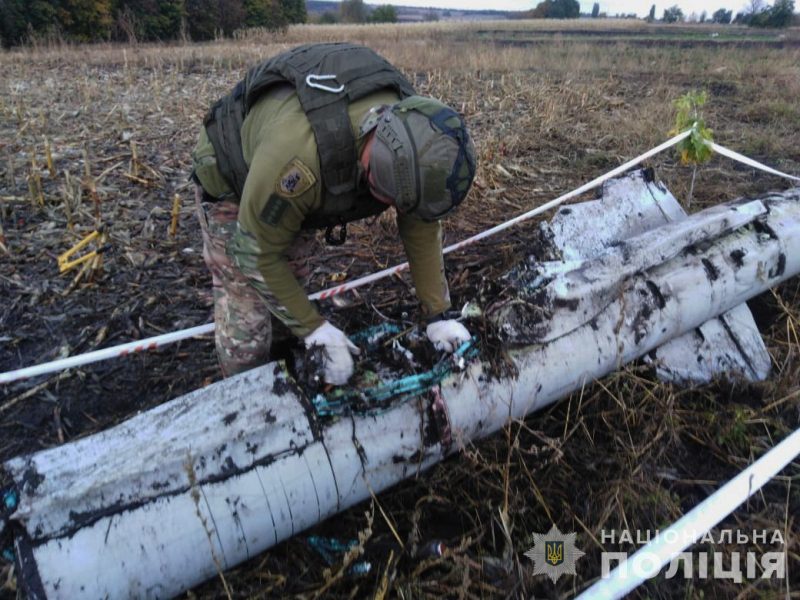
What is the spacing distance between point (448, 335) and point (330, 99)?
1.08 metres

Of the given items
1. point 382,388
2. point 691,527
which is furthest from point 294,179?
point 691,527

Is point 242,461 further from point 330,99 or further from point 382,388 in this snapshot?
point 330,99

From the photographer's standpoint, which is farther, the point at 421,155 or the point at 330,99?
the point at 330,99

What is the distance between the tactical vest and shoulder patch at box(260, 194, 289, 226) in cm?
18

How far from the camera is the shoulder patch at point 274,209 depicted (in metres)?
1.96

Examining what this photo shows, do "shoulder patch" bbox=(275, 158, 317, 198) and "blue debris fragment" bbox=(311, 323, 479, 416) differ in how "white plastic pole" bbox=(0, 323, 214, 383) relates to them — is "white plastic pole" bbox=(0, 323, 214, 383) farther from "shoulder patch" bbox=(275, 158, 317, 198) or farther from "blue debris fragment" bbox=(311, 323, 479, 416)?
"shoulder patch" bbox=(275, 158, 317, 198)

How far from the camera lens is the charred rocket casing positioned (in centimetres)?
172

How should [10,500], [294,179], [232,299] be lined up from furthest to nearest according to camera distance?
[232,299] → [294,179] → [10,500]

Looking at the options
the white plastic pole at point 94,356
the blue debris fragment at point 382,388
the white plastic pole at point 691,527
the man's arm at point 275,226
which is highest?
the man's arm at point 275,226

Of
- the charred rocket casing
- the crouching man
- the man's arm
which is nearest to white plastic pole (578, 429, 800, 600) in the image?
the charred rocket casing

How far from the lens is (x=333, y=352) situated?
7.06ft

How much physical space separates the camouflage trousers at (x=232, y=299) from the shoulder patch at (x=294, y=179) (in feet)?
2.32
